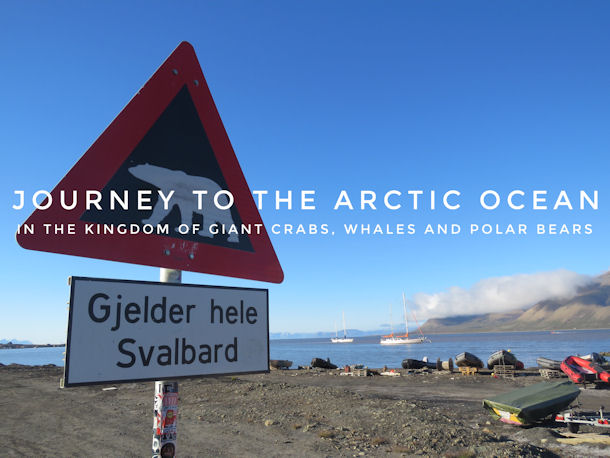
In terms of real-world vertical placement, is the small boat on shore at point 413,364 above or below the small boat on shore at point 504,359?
below

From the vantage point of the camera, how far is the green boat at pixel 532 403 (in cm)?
1269

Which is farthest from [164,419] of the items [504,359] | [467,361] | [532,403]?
[467,361]

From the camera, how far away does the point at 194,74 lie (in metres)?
2.52

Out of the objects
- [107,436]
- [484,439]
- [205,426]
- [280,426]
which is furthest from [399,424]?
[107,436]

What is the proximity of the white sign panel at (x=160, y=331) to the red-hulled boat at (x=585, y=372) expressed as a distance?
28560mm

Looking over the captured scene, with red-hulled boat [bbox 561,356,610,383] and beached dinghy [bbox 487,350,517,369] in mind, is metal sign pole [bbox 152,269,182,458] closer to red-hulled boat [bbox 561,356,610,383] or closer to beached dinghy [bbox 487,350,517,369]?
red-hulled boat [bbox 561,356,610,383]

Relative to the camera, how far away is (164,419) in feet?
6.72

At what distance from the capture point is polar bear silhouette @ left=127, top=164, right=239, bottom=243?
2.13 meters

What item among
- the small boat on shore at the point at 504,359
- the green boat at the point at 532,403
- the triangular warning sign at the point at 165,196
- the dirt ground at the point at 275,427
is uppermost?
the triangular warning sign at the point at 165,196

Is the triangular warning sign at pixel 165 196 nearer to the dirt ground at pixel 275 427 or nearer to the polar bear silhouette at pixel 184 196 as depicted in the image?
the polar bear silhouette at pixel 184 196

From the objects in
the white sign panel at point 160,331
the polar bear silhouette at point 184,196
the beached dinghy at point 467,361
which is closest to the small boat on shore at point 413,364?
the beached dinghy at point 467,361

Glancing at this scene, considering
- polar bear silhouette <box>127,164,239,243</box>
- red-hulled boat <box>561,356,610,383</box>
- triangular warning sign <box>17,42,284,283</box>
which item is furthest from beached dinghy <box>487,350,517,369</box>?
polar bear silhouette <box>127,164,239,243</box>

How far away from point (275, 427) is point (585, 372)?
21867mm

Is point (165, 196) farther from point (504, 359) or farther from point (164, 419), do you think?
point (504, 359)
